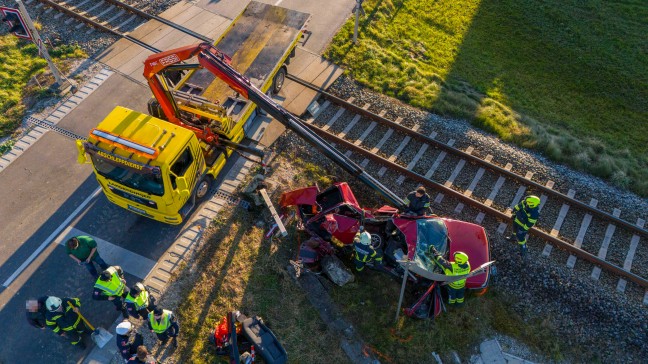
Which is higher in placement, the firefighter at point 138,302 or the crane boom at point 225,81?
the crane boom at point 225,81

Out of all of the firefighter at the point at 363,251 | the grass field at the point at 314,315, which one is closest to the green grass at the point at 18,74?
the grass field at the point at 314,315

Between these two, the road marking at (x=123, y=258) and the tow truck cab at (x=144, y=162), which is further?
the road marking at (x=123, y=258)

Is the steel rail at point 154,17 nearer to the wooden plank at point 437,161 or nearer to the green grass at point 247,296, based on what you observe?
the green grass at point 247,296

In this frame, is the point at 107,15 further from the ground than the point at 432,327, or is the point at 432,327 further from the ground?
the point at 107,15

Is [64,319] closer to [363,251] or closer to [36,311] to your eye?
[36,311]

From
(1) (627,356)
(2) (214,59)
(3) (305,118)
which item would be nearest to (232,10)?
(3) (305,118)

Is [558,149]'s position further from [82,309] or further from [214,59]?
[82,309]

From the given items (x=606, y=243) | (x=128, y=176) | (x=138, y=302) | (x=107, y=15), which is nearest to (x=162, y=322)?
(x=138, y=302)
